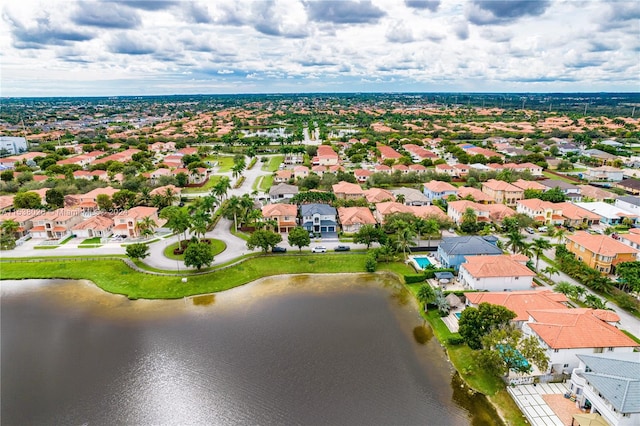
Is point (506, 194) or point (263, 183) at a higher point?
point (506, 194)

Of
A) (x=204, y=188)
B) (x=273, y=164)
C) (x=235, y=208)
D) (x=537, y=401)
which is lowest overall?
(x=537, y=401)

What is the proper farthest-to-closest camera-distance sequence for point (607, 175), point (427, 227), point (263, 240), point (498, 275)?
point (607, 175) → point (427, 227) → point (263, 240) → point (498, 275)

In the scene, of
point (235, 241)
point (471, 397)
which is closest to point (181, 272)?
point (235, 241)

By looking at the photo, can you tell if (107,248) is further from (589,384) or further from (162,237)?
Result: (589,384)

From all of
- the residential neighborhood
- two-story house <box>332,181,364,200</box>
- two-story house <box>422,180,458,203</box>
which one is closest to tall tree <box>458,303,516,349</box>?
the residential neighborhood

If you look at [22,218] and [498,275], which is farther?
[22,218]

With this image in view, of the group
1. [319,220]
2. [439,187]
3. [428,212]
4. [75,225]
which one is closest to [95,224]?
[75,225]

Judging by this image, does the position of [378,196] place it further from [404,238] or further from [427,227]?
[404,238]
